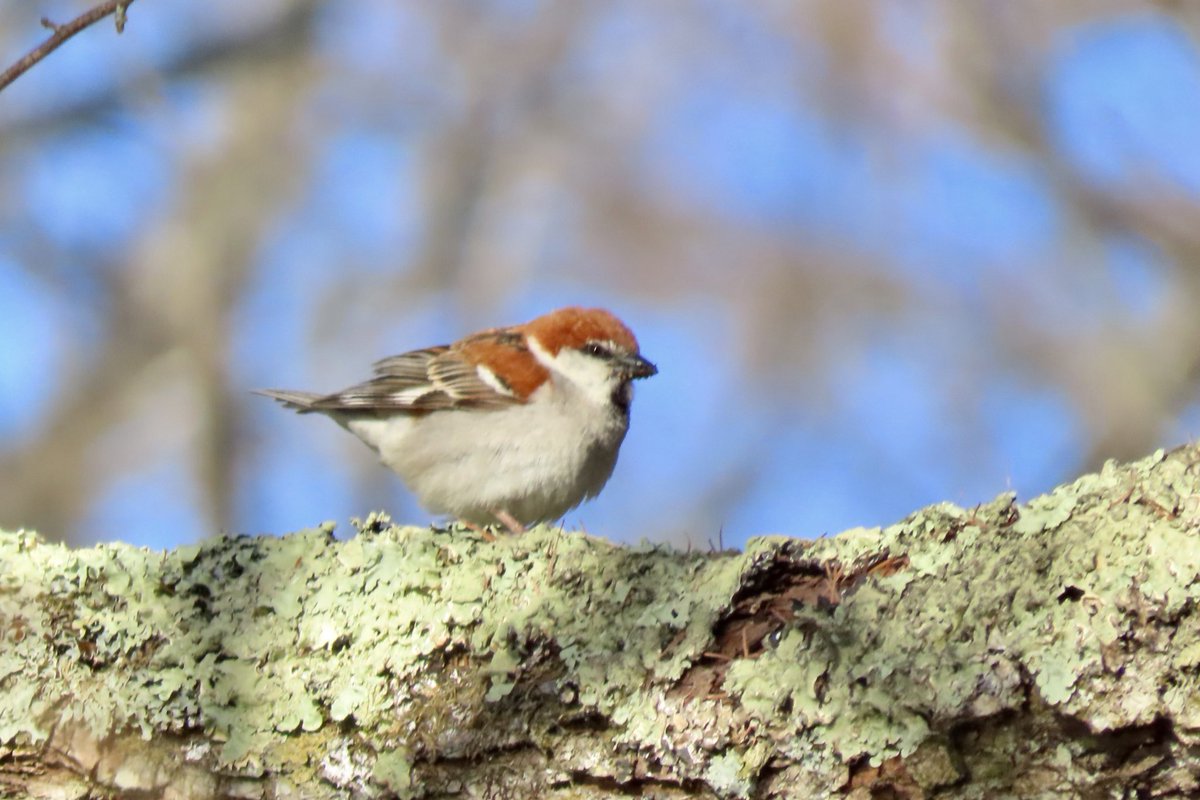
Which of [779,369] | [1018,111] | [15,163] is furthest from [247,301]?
[1018,111]

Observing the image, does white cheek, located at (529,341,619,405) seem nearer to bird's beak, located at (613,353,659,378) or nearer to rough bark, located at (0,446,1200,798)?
bird's beak, located at (613,353,659,378)

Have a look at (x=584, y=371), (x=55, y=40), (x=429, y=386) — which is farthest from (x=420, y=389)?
(x=55, y=40)

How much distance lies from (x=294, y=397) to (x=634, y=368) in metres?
1.37

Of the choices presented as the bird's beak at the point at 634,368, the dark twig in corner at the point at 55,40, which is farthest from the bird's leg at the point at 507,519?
the dark twig in corner at the point at 55,40

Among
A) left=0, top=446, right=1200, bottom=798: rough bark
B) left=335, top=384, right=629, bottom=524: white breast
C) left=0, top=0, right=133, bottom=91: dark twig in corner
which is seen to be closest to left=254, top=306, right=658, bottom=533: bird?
left=335, top=384, right=629, bottom=524: white breast

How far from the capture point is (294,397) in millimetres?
5363

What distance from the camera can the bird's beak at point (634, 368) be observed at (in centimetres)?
523

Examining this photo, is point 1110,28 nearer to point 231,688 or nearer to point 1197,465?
point 1197,465

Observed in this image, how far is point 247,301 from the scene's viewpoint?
9586mm

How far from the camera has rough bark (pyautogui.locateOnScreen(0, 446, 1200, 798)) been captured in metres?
2.22

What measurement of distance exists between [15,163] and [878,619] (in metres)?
8.12

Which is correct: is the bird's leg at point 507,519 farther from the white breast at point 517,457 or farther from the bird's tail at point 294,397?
the bird's tail at point 294,397

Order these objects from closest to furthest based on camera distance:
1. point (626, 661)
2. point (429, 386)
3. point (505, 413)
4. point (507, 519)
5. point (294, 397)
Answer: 1. point (626, 661)
2. point (507, 519)
3. point (505, 413)
4. point (429, 386)
5. point (294, 397)

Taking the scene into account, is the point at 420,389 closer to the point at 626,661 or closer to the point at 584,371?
the point at 584,371
